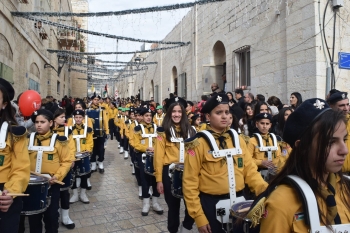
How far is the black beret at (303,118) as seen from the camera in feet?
4.43

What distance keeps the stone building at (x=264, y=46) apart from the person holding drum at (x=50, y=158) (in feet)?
19.3

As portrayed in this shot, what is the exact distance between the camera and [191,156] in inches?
98.4

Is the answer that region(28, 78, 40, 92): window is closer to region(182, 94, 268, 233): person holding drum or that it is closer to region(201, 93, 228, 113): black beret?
region(201, 93, 228, 113): black beret

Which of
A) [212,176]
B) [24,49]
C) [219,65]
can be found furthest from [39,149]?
[219,65]

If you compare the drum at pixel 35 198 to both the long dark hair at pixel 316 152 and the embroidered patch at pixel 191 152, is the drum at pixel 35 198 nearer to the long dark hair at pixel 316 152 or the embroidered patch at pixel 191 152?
the embroidered patch at pixel 191 152

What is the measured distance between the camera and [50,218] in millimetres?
3480

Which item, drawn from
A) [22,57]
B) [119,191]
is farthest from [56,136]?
[22,57]

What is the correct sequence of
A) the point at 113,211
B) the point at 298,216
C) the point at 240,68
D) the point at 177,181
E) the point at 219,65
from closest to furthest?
the point at 298,216 < the point at 177,181 < the point at 113,211 < the point at 240,68 < the point at 219,65

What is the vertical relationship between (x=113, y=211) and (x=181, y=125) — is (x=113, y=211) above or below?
below

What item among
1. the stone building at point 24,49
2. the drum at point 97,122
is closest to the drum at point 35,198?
the drum at point 97,122

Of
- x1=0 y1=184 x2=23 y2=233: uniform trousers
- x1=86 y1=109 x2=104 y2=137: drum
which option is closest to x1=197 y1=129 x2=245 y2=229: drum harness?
x1=0 y1=184 x2=23 y2=233: uniform trousers

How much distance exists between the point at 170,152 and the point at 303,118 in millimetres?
2646

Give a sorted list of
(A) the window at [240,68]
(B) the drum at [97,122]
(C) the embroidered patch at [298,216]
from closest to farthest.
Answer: (C) the embroidered patch at [298,216], (B) the drum at [97,122], (A) the window at [240,68]

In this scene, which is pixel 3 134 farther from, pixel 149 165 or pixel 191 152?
pixel 149 165
